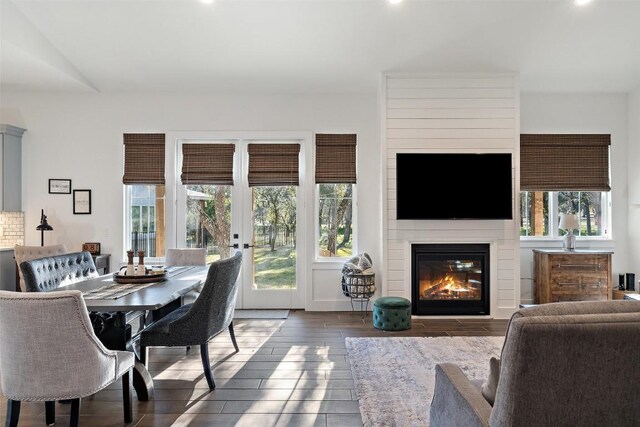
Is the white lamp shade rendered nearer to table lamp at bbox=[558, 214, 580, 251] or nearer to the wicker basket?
table lamp at bbox=[558, 214, 580, 251]

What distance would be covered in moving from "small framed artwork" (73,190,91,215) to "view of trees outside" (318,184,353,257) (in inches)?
120

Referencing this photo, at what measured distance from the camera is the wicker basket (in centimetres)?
478

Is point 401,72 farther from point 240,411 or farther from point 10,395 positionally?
point 10,395

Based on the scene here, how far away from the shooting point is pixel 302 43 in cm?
437

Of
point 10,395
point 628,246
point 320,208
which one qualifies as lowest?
point 10,395

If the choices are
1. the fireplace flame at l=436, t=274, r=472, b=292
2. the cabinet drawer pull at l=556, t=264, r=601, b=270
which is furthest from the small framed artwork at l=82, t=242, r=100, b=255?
the cabinet drawer pull at l=556, t=264, r=601, b=270

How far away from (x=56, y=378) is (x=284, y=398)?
138cm

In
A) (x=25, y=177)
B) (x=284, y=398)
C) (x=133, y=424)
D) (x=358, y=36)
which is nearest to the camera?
(x=133, y=424)

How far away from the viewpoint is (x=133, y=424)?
244cm

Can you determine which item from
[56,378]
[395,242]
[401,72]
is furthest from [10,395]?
[401,72]

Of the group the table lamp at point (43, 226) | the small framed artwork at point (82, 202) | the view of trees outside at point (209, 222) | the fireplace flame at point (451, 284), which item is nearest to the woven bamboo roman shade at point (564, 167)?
the fireplace flame at point (451, 284)

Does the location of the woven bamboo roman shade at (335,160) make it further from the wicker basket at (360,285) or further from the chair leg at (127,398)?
the chair leg at (127,398)

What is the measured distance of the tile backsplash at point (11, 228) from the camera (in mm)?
5207

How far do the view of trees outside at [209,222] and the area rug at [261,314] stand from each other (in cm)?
82
